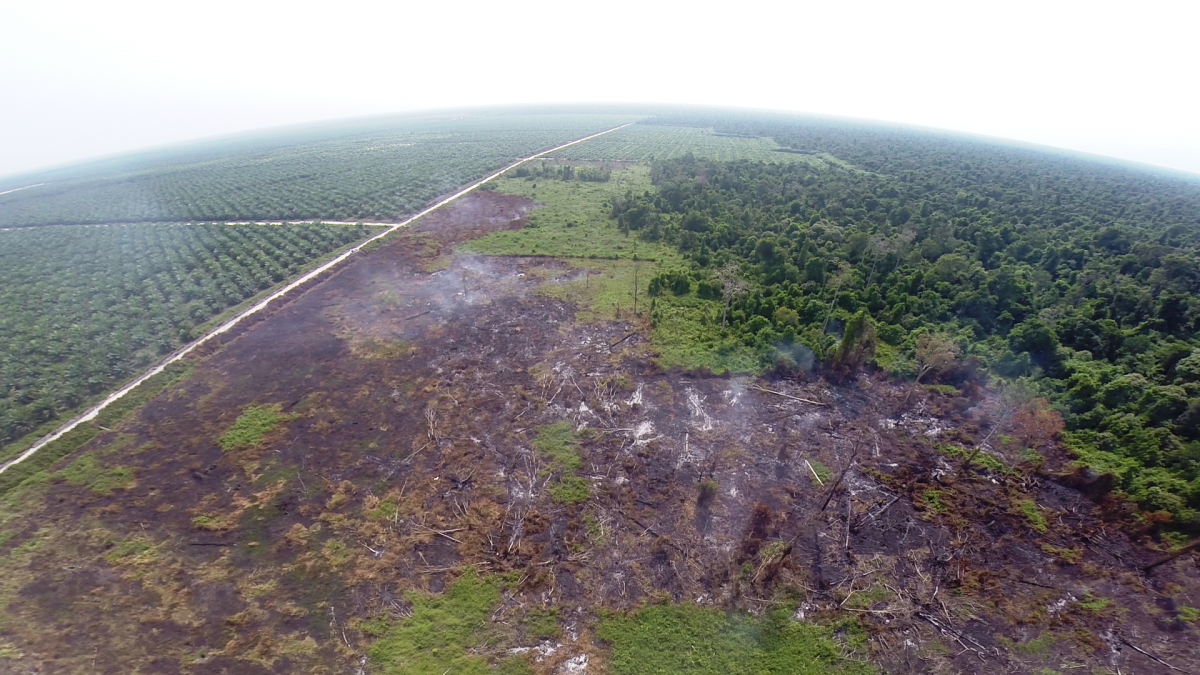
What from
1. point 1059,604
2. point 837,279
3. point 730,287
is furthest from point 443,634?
point 837,279

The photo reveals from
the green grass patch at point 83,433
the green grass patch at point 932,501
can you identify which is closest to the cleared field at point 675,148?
the green grass patch at point 932,501

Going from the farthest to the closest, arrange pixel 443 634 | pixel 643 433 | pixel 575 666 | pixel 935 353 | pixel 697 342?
pixel 697 342 → pixel 935 353 → pixel 643 433 → pixel 443 634 → pixel 575 666

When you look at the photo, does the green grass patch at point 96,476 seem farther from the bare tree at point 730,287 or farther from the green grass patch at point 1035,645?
the green grass patch at point 1035,645

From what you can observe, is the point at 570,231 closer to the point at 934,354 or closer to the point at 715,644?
the point at 934,354

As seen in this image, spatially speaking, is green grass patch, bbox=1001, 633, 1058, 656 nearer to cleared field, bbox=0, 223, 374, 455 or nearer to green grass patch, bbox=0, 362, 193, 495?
green grass patch, bbox=0, 362, 193, 495

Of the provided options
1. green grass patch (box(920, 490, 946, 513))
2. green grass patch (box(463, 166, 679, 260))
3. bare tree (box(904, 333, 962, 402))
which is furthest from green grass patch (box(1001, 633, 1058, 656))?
green grass patch (box(463, 166, 679, 260))
